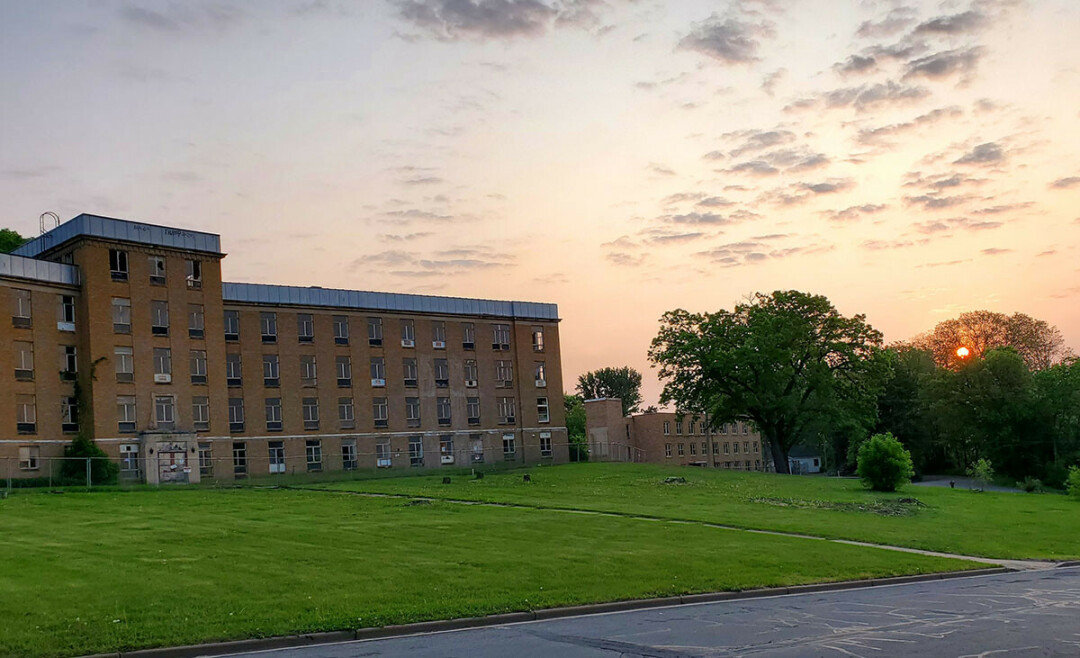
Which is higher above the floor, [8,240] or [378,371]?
[8,240]

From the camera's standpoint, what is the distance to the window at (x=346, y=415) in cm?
7681

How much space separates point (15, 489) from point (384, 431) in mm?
33958

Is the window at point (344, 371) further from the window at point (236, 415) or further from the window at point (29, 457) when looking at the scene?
the window at point (29, 457)

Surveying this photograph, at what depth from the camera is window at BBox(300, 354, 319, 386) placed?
247 ft

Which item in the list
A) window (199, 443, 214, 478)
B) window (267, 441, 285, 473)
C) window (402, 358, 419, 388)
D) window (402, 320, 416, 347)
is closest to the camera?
window (199, 443, 214, 478)

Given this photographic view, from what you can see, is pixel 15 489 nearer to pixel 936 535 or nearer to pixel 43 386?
pixel 43 386

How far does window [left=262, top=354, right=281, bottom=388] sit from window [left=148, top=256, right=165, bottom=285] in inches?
434

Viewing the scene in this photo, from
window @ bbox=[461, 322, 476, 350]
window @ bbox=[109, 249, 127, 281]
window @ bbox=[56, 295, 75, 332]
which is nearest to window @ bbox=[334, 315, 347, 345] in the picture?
window @ bbox=[461, 322, 476, 350]

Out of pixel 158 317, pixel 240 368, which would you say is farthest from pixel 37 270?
pixel 240 368

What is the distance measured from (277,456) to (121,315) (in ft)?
51.9

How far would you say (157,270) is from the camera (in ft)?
211

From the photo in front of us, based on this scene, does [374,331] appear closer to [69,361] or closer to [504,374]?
[504,374]

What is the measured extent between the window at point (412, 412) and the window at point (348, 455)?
5.24 meters

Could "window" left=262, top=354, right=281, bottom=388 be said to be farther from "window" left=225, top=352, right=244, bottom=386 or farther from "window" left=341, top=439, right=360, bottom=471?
"window" left=341, top=439, right=360, bottom=471
